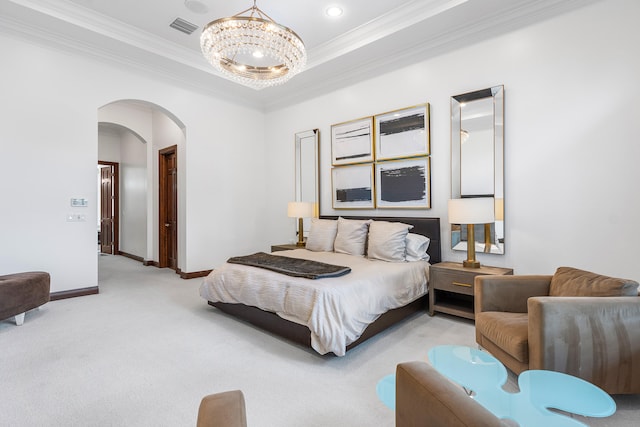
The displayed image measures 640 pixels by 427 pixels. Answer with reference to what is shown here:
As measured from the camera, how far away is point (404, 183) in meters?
4.29

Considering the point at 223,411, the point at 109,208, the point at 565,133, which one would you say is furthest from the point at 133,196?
the point at 565,133

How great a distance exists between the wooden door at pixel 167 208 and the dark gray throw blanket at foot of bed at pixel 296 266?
3354 mm

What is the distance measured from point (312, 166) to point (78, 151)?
3322 mm

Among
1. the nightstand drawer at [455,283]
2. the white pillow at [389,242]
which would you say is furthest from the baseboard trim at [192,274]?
the nightstand drawer at [455,283]

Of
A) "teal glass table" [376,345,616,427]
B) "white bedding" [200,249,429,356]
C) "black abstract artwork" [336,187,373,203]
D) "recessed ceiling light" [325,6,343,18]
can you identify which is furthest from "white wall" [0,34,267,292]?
"teal glass table" [376,345,616,427]

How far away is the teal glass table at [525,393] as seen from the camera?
1.26 m

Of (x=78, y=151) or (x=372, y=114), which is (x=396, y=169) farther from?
(x=78, y=151)

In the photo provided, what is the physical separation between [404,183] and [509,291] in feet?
6.89

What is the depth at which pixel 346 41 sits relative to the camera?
4176 mm

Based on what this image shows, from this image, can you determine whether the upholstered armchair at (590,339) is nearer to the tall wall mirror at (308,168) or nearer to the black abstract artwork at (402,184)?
the black abstract artwork at (402,184)

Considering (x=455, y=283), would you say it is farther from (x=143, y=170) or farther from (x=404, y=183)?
(x=143, y=170)

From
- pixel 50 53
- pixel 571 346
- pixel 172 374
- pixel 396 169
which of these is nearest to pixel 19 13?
pixel 50 53

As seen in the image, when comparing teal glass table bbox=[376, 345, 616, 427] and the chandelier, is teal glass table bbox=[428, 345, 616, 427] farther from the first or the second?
the chandelier

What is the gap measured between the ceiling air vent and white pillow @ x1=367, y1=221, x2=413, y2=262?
3429 millimetres
